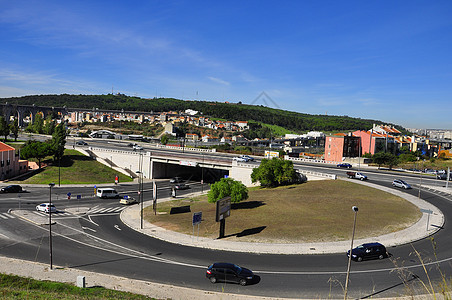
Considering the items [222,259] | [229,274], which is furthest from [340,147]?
[229,274]

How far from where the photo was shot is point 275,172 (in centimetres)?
6359

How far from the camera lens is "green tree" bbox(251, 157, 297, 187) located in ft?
207

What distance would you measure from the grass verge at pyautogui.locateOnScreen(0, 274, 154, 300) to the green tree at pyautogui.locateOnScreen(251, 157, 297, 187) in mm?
44512

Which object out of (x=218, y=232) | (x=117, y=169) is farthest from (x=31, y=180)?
(x=218, y=232)

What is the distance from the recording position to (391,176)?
68.9 m

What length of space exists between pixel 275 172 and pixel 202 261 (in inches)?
1459

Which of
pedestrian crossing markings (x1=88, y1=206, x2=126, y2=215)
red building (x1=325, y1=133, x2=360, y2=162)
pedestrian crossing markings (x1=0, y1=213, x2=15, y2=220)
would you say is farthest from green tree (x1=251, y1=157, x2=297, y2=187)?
red building (x1=325, y1=133, x2=360, y2=162)

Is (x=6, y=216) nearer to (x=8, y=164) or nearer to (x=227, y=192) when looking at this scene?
(x=227, y=192)

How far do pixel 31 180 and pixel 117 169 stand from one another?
2290 cm

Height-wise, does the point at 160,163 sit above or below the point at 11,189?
A: above

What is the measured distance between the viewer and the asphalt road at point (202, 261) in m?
23.3

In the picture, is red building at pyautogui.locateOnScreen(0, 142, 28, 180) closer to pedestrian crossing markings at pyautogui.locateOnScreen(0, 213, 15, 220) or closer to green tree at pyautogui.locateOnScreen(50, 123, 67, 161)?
green tree at pyautogui.locateOnScreen(50, 123, 67, 161)

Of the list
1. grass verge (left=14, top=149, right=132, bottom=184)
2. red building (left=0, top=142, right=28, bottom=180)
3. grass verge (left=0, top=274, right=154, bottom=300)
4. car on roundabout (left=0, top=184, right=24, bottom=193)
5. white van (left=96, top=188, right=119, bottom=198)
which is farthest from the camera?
grass verge (left=14, top=149, right=132, bottom=184)

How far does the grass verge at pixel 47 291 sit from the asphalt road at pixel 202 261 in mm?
4293
